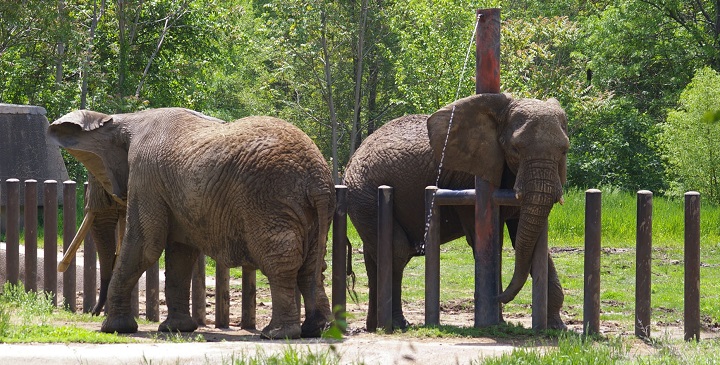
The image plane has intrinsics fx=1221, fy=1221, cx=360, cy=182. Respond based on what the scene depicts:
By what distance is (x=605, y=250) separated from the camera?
16.8 metres

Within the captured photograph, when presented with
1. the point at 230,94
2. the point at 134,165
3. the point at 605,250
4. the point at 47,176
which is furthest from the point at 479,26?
the point at 230,94

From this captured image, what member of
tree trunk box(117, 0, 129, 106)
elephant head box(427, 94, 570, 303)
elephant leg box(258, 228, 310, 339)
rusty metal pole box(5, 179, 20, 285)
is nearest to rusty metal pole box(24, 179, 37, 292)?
rusty metal pole box(5, 179, 20, 285)

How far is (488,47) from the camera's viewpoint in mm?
9258

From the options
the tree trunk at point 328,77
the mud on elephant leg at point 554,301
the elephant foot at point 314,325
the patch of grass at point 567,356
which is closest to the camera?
the patch of grass at point 567,356

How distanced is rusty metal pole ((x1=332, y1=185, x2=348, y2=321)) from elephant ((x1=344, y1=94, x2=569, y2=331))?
421 millimetres

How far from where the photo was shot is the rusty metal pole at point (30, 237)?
1175 centimetres

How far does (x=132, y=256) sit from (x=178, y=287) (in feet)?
1.64

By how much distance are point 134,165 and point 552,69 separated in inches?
779

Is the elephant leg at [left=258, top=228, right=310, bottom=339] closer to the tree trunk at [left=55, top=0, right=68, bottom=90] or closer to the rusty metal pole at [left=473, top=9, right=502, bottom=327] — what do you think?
the rusty metal pole at [left=473, top=9, right=502, bottom=327]

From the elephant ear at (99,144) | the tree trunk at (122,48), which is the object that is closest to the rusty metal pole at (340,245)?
the elephant ear at (99,144)

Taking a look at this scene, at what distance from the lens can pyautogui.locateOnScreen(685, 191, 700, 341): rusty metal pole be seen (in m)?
8.77

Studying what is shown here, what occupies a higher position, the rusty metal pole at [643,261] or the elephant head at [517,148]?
the elephant head at [517,148]

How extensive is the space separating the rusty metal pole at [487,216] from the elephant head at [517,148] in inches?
Answer: 5.7

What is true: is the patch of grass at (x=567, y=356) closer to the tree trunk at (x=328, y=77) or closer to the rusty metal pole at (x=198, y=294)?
the rusty metal pole at (x=198, y=294)
